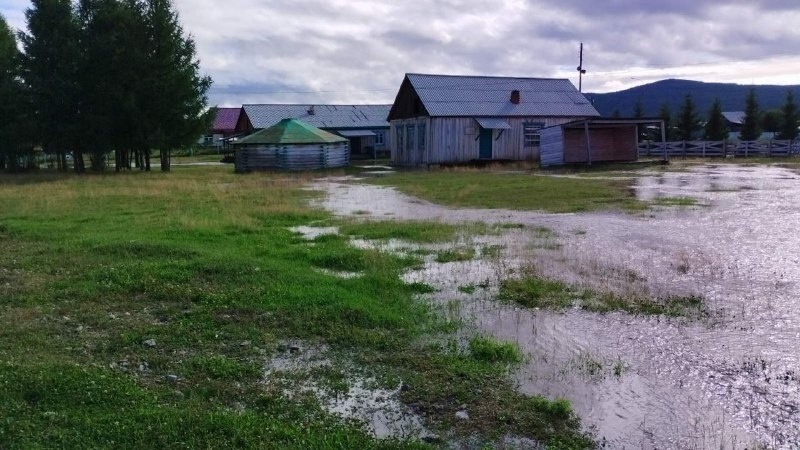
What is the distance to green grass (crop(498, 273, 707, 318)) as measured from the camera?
7.05 meters

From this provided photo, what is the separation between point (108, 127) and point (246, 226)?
23.4 meters

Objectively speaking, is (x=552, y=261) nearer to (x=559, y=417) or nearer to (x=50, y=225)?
(x=559, y=417)

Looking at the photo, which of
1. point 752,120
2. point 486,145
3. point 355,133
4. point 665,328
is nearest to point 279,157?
point 486,145

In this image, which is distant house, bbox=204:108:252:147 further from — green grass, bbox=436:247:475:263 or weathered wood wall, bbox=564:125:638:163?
green grass, bbox=436:247:475:263

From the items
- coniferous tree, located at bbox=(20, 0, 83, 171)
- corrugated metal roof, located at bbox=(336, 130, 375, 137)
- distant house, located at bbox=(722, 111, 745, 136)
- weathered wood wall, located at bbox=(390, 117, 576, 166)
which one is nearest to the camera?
coniferous tree, located at bbox=(20, 0, 83, 171)

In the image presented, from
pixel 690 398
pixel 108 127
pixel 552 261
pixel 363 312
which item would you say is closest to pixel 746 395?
pixel 690 398

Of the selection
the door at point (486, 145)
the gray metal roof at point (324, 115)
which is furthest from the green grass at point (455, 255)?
the gray metal roof at point (324, 115)

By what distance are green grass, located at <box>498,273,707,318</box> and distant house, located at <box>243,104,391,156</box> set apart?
46294 millimetres

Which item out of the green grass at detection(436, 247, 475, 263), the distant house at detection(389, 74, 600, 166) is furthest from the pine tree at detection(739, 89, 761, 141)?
the green grass at detection(436, 247, 475, 263)

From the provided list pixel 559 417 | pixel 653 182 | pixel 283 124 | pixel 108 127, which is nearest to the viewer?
pixel 559 417

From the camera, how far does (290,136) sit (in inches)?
1464

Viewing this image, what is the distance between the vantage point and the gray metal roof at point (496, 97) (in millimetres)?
36625

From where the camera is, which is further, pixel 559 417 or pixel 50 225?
pixel 50 225

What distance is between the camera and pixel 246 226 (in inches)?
503
